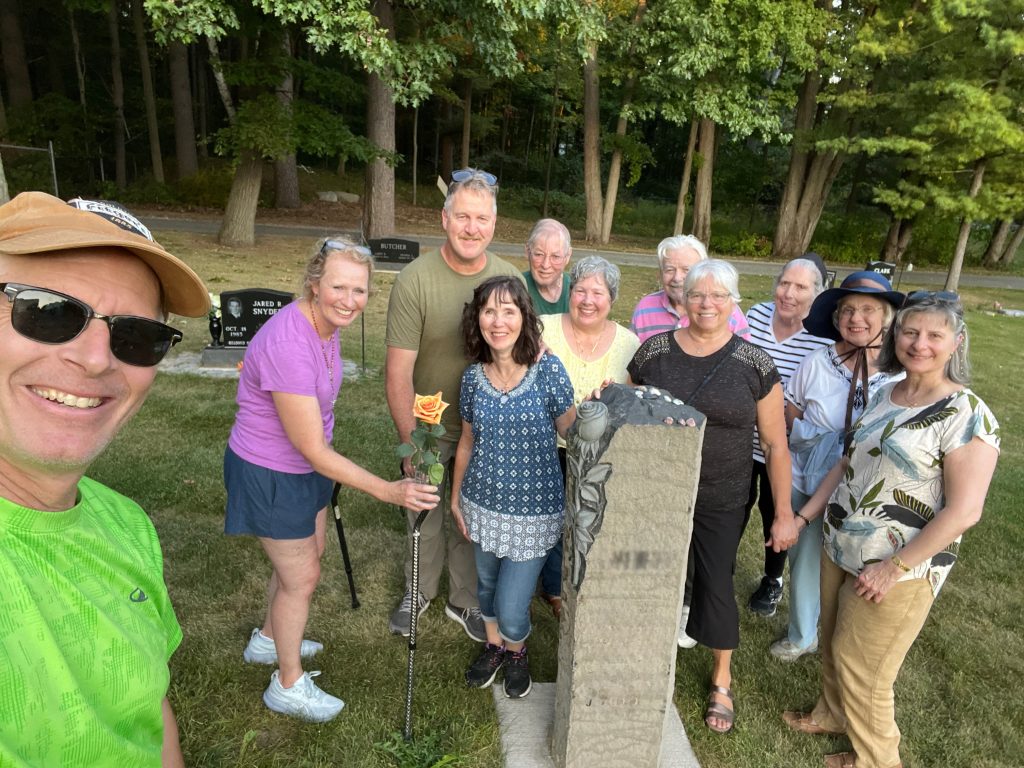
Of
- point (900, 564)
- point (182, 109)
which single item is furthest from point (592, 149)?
point (900, 564)

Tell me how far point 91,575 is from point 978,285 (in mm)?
25440

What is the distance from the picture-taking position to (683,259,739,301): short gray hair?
2.59m

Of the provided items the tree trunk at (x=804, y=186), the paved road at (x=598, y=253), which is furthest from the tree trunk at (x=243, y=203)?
the tree trunk at (x=804, y=186)

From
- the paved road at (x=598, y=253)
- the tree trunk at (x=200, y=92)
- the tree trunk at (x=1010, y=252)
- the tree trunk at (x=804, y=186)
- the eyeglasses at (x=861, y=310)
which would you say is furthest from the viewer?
the tree trunk at (x=200, y=92)

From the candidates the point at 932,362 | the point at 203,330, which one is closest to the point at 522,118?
the point at 203,330

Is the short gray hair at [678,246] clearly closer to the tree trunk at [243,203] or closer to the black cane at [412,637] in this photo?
the black cane at [412,637]

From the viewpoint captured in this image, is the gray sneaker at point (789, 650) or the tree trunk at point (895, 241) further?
the tree trunk at point (895, 241)

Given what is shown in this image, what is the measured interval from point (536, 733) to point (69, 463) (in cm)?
241

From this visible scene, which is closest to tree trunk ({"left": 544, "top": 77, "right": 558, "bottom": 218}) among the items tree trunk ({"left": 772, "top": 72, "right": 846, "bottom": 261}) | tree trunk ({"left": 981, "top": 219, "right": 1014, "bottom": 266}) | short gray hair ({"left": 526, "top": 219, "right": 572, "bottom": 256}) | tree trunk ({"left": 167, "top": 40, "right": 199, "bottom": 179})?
tree trunk ({"left": 772, "top": 72, "right": 846, "bottom": 261})

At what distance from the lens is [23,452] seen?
1116mm

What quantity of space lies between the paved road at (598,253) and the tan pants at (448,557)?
13743 mm

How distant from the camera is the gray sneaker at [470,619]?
3439 mm

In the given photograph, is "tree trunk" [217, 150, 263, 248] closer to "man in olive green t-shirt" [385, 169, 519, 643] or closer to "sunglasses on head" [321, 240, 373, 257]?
"man in olive green t-shirt" [385, 169, 519, 643]

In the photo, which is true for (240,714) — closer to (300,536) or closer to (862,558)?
(300,536)
